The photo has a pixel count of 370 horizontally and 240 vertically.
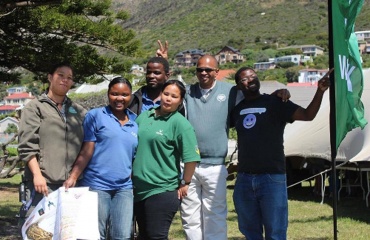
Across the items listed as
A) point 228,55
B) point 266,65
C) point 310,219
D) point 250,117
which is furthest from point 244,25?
point 250,117

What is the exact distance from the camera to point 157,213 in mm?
4082

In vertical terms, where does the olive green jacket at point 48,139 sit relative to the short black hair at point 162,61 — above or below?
below

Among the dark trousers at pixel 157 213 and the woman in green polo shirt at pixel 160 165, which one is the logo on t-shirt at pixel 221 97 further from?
the dark trousers at pixel 157 213

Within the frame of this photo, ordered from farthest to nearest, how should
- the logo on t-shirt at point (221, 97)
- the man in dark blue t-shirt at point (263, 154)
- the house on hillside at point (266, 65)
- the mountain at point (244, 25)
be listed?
the mountain at point (244, 25) → the house on hillside at point (266, 65) → the logo on t-shirt at point (221, 97) → the man in dark blue t-shirt at point (263, 154)

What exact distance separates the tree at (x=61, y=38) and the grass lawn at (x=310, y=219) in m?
2.49

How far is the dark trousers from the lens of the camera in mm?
4082

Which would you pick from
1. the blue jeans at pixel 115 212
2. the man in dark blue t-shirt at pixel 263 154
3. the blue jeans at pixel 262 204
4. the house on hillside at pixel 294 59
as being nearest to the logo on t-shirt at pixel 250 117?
the man in dark blue t-shirt at pixel 263 154

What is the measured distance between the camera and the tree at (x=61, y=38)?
908 cm

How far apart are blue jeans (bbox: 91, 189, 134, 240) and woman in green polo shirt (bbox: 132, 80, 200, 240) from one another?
13 cm

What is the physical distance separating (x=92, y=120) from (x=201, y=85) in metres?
0.97

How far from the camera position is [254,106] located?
14.6 feet

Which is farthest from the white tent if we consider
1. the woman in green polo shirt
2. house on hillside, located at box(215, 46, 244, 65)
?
house on hillside, located at box(215, 46, 244, 65)

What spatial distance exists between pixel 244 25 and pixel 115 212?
83.9 m

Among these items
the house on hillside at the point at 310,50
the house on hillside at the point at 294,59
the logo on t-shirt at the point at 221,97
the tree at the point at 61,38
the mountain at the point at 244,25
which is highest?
the mountain at the point at 244,25
